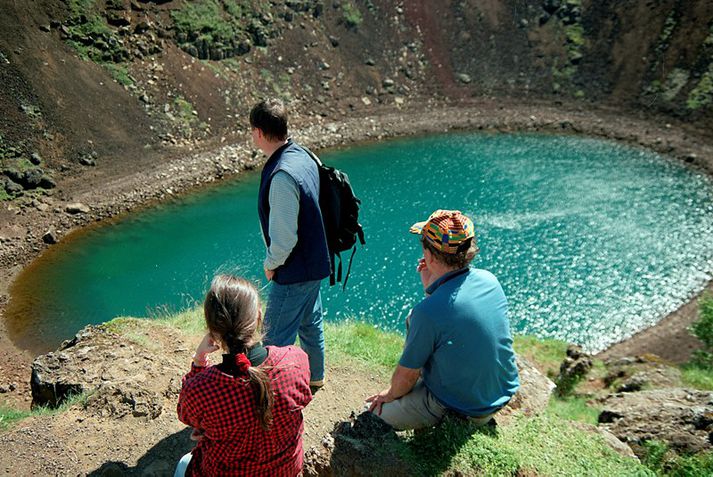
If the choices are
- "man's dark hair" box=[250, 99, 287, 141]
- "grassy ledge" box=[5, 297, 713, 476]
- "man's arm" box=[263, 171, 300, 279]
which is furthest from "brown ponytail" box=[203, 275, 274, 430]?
"man's dark hair" box=[250, 99, 287, 141]

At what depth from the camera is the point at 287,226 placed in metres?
6.02

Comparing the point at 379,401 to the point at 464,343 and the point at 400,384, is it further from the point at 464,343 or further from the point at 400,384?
the point at 464,343

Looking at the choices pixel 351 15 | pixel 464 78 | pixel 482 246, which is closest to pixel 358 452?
pixel 482 246

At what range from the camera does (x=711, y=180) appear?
27578mm

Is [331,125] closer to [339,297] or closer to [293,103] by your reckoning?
[293,103]

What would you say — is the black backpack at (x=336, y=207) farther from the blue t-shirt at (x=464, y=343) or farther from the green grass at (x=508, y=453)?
the green grass at (x=508, y=453)

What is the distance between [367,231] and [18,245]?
1323cm

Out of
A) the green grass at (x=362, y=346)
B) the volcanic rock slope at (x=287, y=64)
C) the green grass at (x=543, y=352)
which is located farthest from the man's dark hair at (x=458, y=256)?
the volcanic rock slope at (x=287, y=64)

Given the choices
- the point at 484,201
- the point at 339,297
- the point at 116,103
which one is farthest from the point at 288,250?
the point at 116,103

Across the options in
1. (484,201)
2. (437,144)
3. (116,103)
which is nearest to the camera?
(484,201)

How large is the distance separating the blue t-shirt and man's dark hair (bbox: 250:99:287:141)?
226 centimetres

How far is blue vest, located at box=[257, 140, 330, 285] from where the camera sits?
19.8 feet

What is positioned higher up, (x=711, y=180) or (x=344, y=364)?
(x=344, y=364)

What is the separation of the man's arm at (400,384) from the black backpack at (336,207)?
1.39 meters
